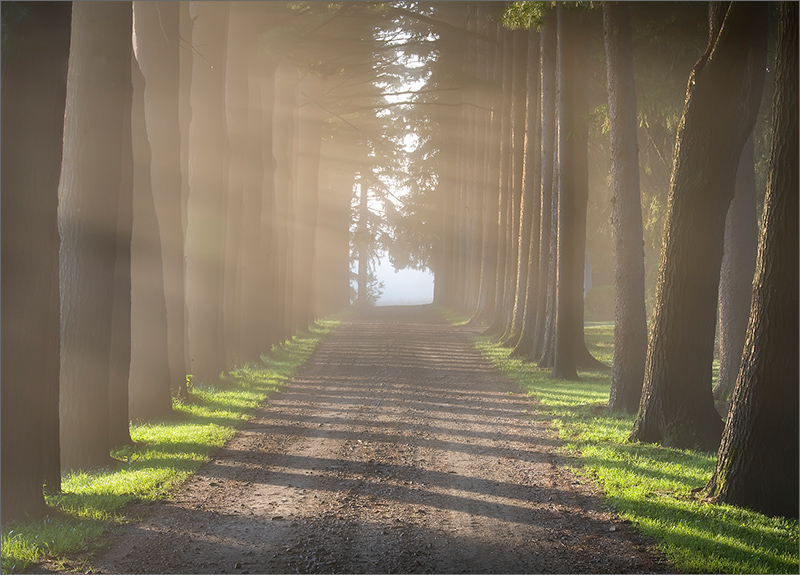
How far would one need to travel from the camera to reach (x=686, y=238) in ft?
33.1

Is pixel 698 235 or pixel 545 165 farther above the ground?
pixel 545 165

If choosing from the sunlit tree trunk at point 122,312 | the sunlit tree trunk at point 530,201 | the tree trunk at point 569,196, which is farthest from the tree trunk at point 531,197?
the sunlit tree trunk at point 122,312

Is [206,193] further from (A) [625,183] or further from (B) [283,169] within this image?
(B) [283,169]

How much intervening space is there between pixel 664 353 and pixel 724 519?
3496 millimetres

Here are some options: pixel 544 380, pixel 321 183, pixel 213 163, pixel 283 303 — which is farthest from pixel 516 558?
pixel 321 183

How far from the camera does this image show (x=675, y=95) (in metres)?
20.3

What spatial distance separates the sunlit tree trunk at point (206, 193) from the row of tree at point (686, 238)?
666 centimetres

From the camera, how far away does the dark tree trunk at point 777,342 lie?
7301 millimetres

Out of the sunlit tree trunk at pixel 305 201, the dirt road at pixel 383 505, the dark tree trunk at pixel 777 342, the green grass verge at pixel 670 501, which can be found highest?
the sunlit tree trunk at pixel 305 201

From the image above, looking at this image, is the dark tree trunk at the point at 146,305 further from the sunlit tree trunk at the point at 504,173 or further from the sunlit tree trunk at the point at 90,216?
the sunlit tree trunk at the point at 504,173

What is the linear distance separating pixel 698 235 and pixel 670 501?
3.64 meters

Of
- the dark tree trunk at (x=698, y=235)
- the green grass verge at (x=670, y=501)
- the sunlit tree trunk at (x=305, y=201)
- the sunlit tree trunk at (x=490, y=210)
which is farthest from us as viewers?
the sunlit tree trunk at (x=305, y=201)

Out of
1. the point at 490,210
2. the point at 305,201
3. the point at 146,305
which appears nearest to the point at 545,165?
the point at 146,305

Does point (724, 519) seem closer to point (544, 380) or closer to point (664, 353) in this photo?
point (664, 353)
